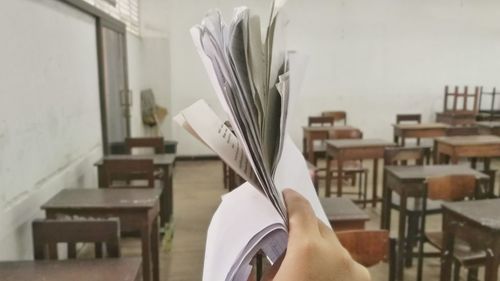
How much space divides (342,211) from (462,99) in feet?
18.7

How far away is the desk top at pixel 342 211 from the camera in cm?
204

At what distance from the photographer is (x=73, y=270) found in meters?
1.42

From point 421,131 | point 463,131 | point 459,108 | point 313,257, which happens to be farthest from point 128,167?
point 459,108

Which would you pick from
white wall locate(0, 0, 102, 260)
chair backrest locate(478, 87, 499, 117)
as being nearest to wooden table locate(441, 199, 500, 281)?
white wall locate(0, 0, 102, 260)

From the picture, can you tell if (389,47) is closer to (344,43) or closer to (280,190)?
(344,43)

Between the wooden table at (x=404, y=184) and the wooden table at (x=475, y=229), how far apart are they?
1.36ft

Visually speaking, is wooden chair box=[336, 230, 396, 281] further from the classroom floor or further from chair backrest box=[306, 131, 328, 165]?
chair backrest box=[306, 131, 328, 165]

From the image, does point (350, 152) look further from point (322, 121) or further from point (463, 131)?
point (322, 121)

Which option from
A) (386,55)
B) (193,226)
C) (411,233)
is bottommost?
(193,226)

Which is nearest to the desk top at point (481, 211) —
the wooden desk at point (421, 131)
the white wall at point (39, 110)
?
the white wall at point (39, 110)

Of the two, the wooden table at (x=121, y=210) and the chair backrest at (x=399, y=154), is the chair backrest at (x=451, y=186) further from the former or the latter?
the wooden table at (x=121, y=210)

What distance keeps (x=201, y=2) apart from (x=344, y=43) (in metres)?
2.37

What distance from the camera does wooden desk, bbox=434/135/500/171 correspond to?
3.92 metres

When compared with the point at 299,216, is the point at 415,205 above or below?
below
